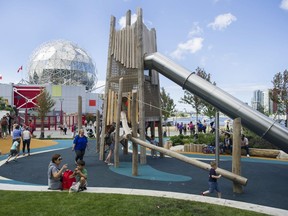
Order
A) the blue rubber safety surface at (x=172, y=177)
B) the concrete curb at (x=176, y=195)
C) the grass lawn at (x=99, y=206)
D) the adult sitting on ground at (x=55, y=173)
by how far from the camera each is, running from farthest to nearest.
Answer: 1. the blue rubber safety surface at (x=172, y=177)
2. the adult sitting on ground at (x=55, y=173)
3. the concrete curb at (x=176, y=195)
4. the grass lawn at (x=99, y=206)

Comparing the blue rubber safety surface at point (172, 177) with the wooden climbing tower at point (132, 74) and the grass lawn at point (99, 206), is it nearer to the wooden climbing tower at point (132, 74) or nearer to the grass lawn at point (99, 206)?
the grass lawn at point (99, 206)

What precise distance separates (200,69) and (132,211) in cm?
2838

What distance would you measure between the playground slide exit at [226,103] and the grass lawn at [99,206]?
347 cm

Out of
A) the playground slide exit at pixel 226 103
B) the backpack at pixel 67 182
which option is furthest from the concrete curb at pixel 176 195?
the playground slide exit at pixel 226 103

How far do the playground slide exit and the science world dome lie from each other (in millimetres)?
62063

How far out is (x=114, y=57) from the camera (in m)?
15.0

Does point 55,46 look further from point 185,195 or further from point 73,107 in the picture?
point 185,195

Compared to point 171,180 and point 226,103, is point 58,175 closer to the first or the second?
point 171,180

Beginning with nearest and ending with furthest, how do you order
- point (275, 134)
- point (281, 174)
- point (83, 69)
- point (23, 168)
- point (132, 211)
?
1. point (132, 211)
2. point (275, 134)
3. point (281, 174)
4. point (23, 168)
5. point (83, 69)

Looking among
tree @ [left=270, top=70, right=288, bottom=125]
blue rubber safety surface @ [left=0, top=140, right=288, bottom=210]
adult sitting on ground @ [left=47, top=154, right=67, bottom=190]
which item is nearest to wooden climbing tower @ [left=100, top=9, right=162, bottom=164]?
blue rubber safety surface @ [left=0, top=140, right=288, bottom=210]

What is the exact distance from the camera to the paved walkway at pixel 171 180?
26.1 ft

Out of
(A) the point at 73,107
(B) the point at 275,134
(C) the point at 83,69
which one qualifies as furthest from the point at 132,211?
(C) the point at 83,69

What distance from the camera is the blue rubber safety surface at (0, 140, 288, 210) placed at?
28.8 ft

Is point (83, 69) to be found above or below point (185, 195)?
above
